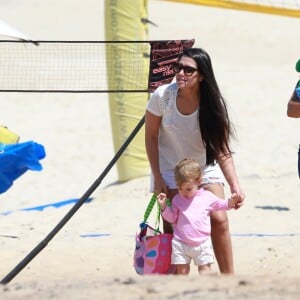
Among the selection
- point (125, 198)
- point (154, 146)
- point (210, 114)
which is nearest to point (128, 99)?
point (125, 198)

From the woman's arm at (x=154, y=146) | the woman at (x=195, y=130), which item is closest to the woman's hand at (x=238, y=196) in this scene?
the woman at (x=195, y=130)

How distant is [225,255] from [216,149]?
621 millimetres

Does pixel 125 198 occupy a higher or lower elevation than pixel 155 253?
higher

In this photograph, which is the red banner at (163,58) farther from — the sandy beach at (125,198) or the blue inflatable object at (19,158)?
the sandy beach at (125,198)

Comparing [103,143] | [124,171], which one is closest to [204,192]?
[124,171]

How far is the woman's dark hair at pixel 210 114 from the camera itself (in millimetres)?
5598

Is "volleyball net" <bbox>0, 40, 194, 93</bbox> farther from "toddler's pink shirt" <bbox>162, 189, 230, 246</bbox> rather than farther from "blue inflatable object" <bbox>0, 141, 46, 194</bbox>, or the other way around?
"toddler's pink shirt" <bbox>162, 189, 230, 246</bbox>

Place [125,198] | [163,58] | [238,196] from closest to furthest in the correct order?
[238,196] < [163,58] < [125,198]

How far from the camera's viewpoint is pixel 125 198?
10281mm

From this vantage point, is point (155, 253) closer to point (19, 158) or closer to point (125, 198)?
point (19, 158)

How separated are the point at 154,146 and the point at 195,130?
26 centimetres

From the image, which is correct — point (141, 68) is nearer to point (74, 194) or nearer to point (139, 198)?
point (139, 198)

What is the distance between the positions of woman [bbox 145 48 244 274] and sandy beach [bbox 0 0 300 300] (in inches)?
20.5

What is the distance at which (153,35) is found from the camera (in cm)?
2723
